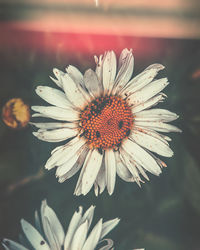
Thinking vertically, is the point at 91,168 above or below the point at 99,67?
below

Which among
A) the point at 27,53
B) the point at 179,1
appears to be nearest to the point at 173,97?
the point at 179,1

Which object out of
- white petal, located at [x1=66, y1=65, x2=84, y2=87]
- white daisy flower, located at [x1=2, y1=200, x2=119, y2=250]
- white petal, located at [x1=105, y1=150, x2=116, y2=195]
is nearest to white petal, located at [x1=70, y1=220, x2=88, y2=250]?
white daisy flower, located at [x1=2, y1=200, x2=119, y2=250]

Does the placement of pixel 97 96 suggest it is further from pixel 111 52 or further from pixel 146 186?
pixel 146 186

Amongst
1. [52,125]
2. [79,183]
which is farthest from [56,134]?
[79,183]

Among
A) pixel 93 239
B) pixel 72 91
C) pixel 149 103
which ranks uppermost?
pixel 72 91

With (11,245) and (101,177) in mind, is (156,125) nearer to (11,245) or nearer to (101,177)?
(101,177)

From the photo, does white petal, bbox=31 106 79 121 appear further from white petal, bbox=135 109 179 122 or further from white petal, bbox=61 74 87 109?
white petal, bbox=135 109 179 122

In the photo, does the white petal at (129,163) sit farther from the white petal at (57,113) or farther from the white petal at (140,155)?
the white petal at (57,113)
